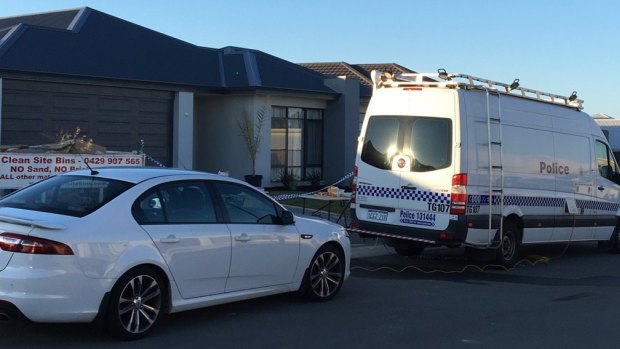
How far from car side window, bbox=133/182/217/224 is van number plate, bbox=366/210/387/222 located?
4250 mm

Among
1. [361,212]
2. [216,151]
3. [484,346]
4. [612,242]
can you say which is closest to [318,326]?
[484,346]

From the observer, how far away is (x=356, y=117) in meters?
25.2

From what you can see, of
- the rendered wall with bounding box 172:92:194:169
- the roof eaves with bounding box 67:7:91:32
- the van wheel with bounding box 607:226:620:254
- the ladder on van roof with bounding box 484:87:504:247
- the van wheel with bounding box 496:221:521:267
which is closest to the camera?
the ladder on van roof with bounding box 484:87:504:247

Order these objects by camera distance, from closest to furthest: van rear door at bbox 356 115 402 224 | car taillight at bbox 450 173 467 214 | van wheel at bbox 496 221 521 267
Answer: car taillight at bbox 450 173 467 214
van rear door at bbox 356 115 402 224
van wheel at bbox 496 221 521 267

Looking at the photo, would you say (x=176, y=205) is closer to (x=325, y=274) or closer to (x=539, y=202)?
(x=325, y=274)

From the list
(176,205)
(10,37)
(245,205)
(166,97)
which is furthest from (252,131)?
(176,205)

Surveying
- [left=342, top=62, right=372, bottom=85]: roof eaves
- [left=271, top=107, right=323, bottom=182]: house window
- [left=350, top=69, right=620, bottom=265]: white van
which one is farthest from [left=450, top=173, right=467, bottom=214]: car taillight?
[left=342, top=62, right=372, bottom=85]: roof eaves

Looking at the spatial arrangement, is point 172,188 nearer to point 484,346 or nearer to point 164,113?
point 484,346

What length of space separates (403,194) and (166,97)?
1254 centimetres

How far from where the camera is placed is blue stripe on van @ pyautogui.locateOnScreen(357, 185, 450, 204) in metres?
10.4

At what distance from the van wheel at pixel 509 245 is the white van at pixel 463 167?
0.02 meters

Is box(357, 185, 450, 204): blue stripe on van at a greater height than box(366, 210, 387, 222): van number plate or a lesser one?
greater

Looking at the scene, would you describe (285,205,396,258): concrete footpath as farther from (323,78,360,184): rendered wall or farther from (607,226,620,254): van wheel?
(323,78,360,184): rendered wall

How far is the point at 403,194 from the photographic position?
10.8 metres
